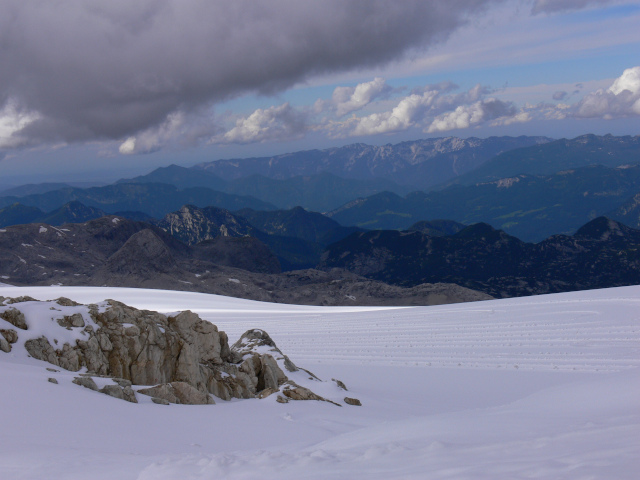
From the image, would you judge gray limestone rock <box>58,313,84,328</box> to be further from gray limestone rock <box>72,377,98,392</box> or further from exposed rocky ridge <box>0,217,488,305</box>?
exposed rocky ridge <box>0,217,488,305</box>

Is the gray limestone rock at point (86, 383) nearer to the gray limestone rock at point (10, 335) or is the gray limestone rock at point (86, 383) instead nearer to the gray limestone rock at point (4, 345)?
the gray limestone rock at point (4, 345)

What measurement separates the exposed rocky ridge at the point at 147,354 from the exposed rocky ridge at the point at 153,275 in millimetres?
81904

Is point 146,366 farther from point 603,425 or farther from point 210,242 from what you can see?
point 210,242

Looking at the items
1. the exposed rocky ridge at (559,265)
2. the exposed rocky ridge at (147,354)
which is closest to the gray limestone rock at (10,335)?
the exposed rocky ridge at (147,354)

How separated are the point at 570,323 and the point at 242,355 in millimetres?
15064

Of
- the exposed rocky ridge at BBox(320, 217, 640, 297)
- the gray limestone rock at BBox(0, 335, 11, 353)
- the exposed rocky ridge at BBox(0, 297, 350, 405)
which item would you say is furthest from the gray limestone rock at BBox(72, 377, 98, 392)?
the exposed rocky ridge at BBox(320, 217, 640, 297)

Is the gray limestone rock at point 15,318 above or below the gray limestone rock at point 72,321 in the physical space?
above

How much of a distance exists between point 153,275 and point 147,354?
318 ft

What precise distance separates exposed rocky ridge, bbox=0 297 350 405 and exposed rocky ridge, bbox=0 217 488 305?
81.9 m

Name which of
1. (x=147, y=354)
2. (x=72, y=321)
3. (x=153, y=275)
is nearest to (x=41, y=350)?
(x=72, y=321)

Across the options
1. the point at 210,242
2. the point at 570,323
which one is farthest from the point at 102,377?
the point at 210,242

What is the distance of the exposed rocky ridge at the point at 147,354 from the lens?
10.4 meters

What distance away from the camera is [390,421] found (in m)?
10.1

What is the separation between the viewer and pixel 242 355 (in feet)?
46.2
